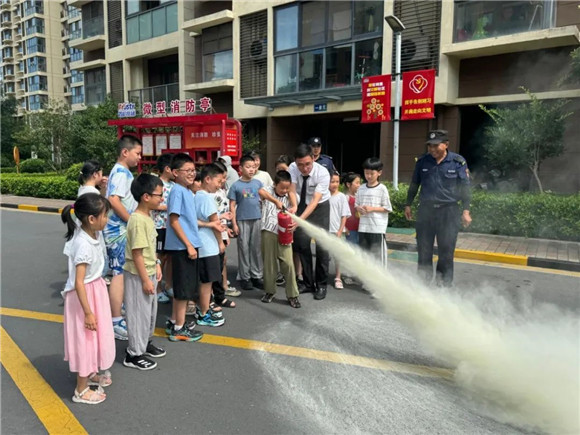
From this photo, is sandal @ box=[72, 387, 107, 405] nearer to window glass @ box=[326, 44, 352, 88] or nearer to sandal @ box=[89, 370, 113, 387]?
sandal @ box=[89, 370, 113, 387]

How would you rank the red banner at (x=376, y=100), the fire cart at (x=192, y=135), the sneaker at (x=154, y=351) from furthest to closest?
the fire cart at (x=192, y=135) → the red banner at (x=376, y=100) → the sneaker at (x=154, y=351)

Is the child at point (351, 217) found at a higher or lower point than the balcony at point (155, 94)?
lower

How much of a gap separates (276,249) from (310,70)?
11.2m

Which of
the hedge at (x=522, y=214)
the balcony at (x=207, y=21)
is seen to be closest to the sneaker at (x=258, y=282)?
the hedge at (x=522, y=214)

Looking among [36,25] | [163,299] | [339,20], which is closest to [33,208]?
[163,299]

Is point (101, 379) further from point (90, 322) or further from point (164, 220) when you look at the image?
point (164, 220)

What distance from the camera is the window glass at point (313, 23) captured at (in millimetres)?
14281

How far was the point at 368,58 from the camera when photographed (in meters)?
13.3

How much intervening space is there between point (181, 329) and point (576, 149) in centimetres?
1107

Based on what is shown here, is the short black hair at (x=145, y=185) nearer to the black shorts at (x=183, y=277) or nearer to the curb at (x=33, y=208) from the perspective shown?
the black shorts at (x=183, y=277)

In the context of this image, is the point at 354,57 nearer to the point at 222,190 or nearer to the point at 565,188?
the point at 565,188

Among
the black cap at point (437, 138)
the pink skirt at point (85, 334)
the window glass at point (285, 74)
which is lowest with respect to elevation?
the pink skirt at point (85, 334)

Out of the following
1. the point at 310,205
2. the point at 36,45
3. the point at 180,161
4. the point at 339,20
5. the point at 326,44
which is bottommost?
the point at 310,205

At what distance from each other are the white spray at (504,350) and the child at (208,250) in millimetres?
1309
